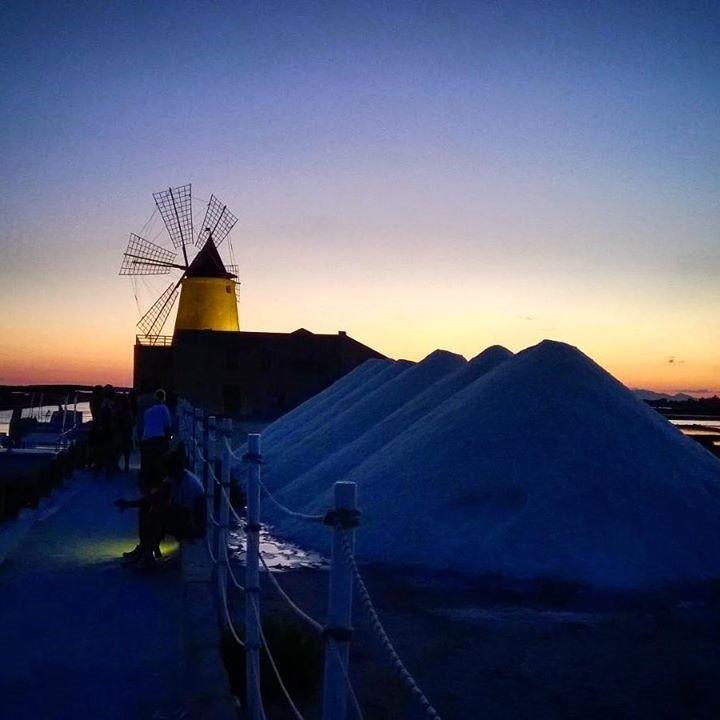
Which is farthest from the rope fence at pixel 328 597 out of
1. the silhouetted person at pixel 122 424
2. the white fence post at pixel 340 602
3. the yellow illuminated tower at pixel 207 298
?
the yellow illuminated tower at pixel 207 298

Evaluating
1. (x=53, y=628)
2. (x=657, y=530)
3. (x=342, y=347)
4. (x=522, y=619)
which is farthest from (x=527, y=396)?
(x=342, y=347)

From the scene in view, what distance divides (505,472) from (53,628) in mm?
5055

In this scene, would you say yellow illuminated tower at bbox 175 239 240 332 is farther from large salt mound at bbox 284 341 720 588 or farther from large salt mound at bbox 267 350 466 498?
large salt mound at bbox 284 341 720 588

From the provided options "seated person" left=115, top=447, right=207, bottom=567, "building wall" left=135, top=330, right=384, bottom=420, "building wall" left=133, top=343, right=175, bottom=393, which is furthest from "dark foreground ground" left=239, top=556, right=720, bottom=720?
"building wall" left=133, top=343, right=175, bottom=393

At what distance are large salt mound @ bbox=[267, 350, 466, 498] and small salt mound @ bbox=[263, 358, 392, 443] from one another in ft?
8.67

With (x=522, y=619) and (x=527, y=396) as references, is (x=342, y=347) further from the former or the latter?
(x=522, y=619)

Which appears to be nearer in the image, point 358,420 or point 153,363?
point 358,420

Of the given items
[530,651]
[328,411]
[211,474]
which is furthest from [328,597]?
[328,411]

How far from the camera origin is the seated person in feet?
19.4

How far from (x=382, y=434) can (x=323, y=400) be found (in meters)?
8.60

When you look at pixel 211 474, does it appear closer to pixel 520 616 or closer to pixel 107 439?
pixel 520 616

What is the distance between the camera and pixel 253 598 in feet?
10.6

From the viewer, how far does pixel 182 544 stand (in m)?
6.14

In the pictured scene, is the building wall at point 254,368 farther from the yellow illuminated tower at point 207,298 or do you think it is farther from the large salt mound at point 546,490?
the large salt mound at point 546,490
